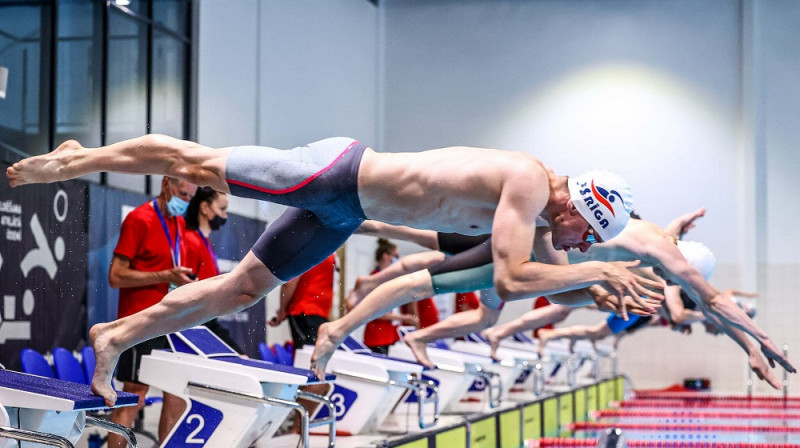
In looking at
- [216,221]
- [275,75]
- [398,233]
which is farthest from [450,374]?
[275,75]

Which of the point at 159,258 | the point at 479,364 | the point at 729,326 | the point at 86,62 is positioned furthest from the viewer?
the point at 86,62

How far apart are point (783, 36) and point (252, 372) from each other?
13.4m

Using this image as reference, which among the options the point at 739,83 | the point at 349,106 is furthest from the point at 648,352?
the point at 349,106

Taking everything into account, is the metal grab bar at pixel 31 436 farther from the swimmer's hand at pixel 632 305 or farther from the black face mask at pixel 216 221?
the black face mask at pixel 216 221

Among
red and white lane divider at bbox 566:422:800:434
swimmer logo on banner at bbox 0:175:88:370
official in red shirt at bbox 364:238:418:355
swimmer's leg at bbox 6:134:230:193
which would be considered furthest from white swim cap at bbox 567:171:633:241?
red and white lane divider at bbox 566:422:800:434

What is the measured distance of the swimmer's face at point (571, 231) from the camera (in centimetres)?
385

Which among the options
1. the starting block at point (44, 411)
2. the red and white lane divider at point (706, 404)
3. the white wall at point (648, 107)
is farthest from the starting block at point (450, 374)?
the white wall at point (648, 107)

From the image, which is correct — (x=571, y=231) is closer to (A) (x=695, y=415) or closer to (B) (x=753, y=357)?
(B) (x=753, y=357)

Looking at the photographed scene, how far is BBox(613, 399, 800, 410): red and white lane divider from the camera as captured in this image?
1230cm

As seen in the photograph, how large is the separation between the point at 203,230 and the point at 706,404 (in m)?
8.68

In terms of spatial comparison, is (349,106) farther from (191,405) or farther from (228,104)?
(191,405)

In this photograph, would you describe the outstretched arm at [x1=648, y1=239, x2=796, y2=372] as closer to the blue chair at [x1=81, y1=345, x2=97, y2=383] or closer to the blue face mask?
the blue face mask

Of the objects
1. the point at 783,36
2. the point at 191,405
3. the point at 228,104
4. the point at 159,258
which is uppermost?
the point at 783,36

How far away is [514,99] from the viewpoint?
16.4 metres
